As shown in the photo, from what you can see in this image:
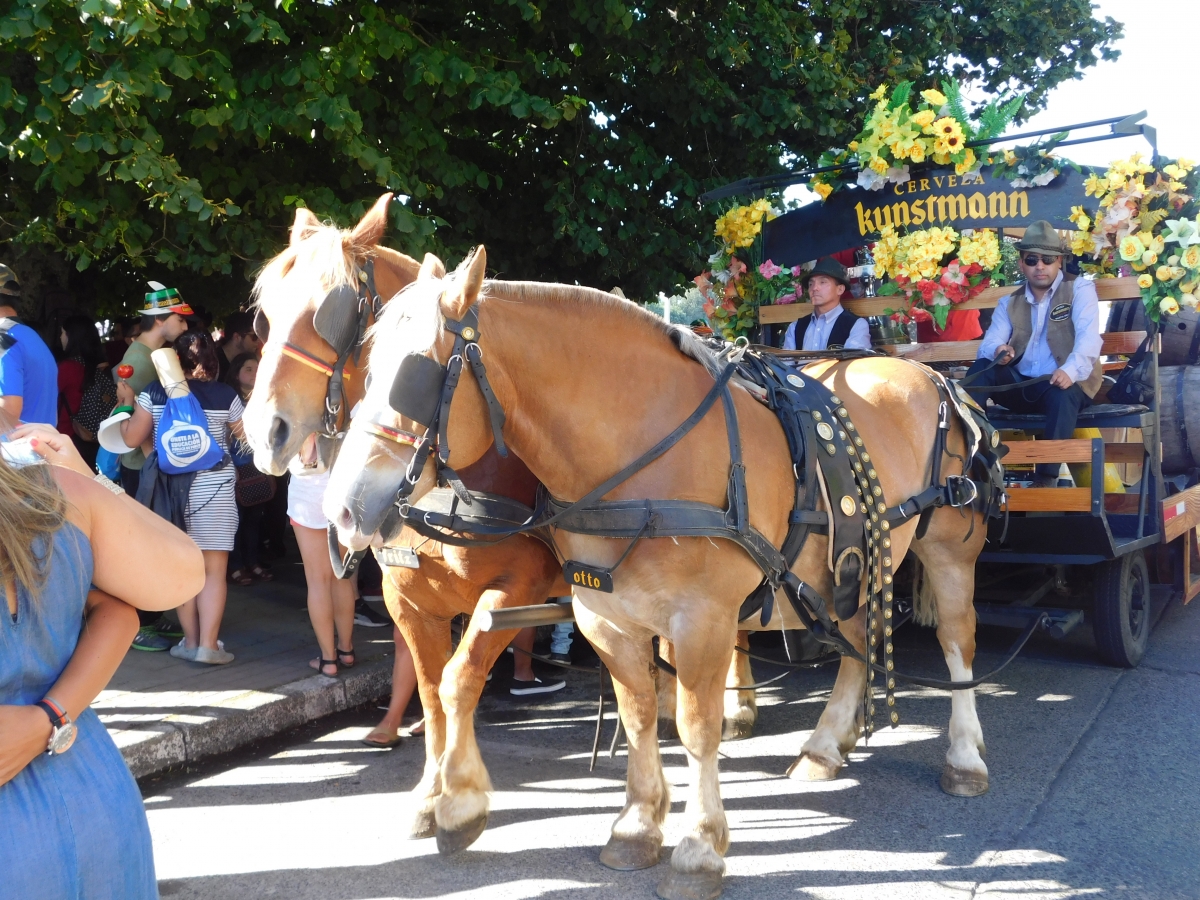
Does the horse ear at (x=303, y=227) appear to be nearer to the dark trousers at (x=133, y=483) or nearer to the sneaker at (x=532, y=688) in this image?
the sneaker at (x=532, y=688)

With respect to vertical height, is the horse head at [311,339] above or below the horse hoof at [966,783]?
above

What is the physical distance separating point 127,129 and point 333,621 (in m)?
2.79

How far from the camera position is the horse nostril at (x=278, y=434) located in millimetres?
3188

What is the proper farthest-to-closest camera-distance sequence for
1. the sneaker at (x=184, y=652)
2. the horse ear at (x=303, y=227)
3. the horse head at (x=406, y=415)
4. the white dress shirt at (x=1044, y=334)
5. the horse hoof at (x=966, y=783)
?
1. the sneaker at (x=184, y=652)
2. the white dress shirt at (x=1044, y=334)
3. the horse hoof at (x=966, y=783)
4. the horse ear at (x=303, y=227)
5. the horse head at (x=406, y=415)

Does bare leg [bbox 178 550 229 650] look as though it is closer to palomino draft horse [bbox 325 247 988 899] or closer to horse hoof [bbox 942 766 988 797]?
palomino draft horse [bbox 325 247 988 899]

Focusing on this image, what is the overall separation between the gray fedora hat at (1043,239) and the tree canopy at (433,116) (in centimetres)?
267

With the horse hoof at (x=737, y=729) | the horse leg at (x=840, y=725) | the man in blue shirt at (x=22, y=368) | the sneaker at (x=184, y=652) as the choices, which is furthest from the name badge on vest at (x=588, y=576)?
the sneaker at (x=184, y=652)

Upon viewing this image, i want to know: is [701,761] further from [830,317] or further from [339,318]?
[830,317]

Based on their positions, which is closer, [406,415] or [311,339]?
[406,415]

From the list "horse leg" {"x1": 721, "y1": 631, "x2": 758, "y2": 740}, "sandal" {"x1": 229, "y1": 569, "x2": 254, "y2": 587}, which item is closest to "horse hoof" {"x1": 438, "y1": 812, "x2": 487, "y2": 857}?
"horse leg" {"x1": 721, "y1": 631, "x2": 758, "y2": 740}

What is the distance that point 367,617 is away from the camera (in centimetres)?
678

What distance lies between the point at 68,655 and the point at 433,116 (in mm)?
5206

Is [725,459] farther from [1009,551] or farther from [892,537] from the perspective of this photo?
[1009,551]

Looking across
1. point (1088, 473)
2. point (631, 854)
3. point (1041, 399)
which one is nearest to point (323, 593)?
point (631, 854)
